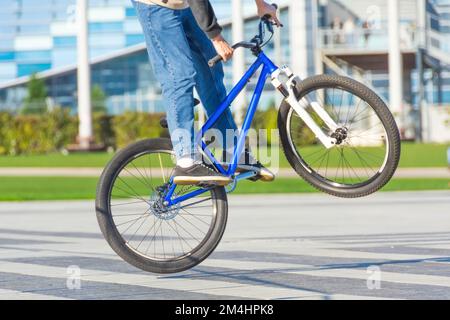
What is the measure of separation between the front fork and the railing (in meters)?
39.5

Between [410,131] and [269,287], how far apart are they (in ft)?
130

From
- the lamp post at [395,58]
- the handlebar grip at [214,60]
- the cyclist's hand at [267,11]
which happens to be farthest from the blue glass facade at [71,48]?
the handlebar grip at [214,60]

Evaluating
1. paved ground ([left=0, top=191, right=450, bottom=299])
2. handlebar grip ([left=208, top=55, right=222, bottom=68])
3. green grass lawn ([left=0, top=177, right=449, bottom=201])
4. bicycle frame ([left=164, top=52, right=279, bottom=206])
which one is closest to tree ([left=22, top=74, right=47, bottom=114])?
green grass lawn ([left=0, top=177, right=449, bottom=201])

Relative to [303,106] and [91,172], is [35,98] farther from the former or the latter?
[303,106]

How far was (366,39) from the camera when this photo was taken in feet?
155

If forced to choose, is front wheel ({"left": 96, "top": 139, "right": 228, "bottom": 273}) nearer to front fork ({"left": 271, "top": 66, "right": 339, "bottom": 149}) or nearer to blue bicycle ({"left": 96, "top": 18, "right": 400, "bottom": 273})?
blue bicycle ({"left": 96, "top": 18, "right": 400, "bottom": 273})

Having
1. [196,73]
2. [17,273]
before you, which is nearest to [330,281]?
[196,73]

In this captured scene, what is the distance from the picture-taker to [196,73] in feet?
23.5

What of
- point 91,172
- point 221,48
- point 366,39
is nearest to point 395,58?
point 366,39

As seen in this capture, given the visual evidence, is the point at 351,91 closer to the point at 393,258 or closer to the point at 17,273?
the point at 393,258

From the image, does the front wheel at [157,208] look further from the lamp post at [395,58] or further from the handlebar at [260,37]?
the lamp post at [395,58]

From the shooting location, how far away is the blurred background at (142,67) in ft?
145

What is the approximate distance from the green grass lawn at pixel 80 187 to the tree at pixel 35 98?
34514mm

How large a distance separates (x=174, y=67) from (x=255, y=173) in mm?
749
